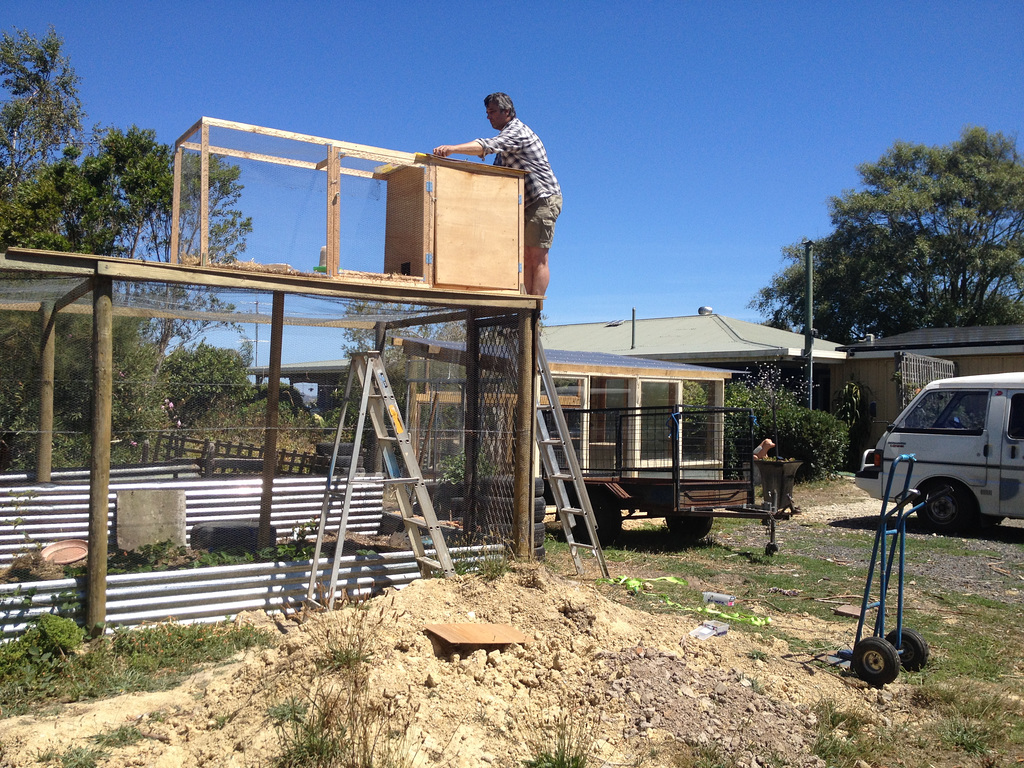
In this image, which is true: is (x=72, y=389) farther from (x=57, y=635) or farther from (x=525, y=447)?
(x=525, y=447)

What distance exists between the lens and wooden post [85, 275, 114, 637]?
17.1ft

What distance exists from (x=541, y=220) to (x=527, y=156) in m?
0.57

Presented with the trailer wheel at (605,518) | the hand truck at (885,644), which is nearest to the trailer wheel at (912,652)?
the hand truck at (885,644)

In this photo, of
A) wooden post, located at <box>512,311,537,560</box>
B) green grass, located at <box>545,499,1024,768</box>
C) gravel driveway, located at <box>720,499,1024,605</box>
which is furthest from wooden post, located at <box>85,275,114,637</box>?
gravel driveway, located at <box>720,499,1024,605</box>

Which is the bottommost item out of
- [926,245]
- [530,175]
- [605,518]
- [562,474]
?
[605,518]

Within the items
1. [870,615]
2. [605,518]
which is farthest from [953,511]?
[870,615]

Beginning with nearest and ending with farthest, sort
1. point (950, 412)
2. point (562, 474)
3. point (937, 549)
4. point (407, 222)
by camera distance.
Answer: point (407, 222), point (562, 474), point (937, 549), point (950, 412)

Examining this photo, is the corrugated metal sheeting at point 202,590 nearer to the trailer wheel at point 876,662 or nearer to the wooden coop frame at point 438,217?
the wooden coop frame at point 438,217

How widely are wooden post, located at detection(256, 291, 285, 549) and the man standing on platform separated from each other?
2069 millimetres

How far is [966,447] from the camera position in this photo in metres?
10.8

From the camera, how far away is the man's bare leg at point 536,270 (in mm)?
7320

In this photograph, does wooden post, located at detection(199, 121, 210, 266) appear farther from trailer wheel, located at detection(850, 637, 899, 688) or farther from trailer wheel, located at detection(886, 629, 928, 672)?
trailer wheel, located at detection(886, 629, 928, 672)

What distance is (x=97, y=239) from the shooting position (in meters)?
15.1

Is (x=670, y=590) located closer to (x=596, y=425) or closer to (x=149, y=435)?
(x=149, y=435)
